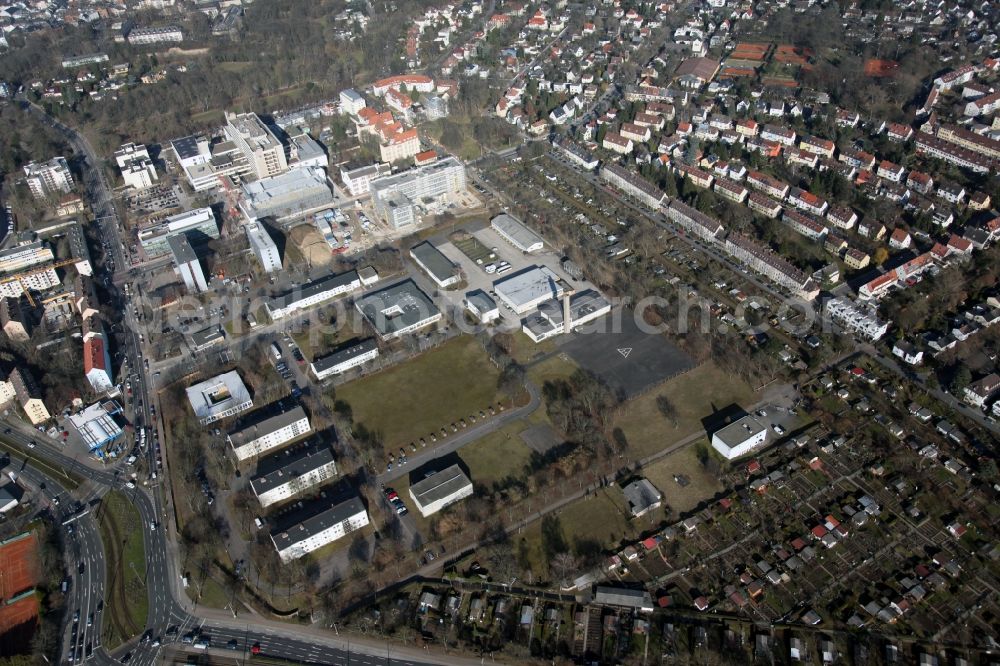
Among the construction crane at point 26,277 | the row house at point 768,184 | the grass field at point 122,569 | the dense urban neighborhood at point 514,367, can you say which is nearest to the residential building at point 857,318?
the dense urban neighborhood at point 514,367

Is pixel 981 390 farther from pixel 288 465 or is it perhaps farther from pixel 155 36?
pixel 155 36

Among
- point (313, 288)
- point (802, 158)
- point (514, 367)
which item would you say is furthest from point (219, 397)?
point (802, 158)

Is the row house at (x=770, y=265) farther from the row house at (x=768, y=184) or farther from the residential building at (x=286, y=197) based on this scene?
the residential building at (x=286, y=197)

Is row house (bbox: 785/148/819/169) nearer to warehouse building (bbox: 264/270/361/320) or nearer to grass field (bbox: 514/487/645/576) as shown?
warehouse building (bbox: 264/270/361/320)

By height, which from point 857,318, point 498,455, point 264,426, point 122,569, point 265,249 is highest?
point 265,249

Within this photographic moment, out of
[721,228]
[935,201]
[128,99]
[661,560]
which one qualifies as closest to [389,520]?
[661,560]

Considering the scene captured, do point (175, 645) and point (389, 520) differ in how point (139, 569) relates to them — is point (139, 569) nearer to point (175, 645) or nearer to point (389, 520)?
point (175, 645)
